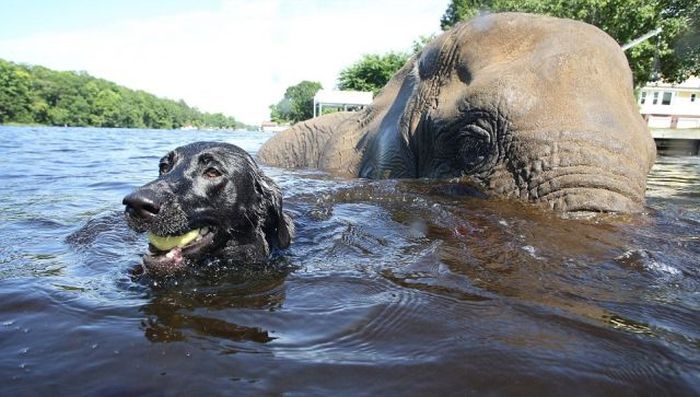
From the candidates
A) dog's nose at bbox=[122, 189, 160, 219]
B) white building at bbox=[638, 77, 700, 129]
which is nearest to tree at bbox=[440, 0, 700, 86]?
dog's nose at bbox=[122, 189, 160, 219]

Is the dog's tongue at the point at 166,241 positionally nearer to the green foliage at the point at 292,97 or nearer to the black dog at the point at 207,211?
the black dog at the point at 207,211

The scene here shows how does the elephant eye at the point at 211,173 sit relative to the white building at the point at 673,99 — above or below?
below

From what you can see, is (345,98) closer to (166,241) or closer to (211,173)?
(211,173)

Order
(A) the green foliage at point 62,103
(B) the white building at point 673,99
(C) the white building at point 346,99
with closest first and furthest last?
(C) the white building at point 346,99, (B) the white building at point 673,99, (A) the green foliage at point 62,103

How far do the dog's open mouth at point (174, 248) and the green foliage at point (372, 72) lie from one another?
46.4 m

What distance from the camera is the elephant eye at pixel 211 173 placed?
3.87 meters

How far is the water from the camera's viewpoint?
1.91 m

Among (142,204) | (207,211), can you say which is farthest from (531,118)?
(142,204)

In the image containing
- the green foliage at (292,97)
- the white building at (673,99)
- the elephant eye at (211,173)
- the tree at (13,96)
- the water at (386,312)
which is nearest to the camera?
the water at (386,312)

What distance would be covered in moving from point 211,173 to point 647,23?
24270mm

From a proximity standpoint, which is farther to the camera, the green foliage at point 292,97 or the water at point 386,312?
the green foliage at point 292,97

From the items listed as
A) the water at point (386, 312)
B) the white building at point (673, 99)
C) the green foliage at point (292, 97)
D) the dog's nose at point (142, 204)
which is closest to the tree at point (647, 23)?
the water at point (386, 312)

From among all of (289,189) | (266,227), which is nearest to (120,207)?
(289,189)

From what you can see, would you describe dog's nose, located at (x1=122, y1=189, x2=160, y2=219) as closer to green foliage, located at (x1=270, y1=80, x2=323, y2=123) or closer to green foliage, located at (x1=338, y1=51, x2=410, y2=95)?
green foliage, located at (x1=338, y1=51, x2=410, y2=95)
